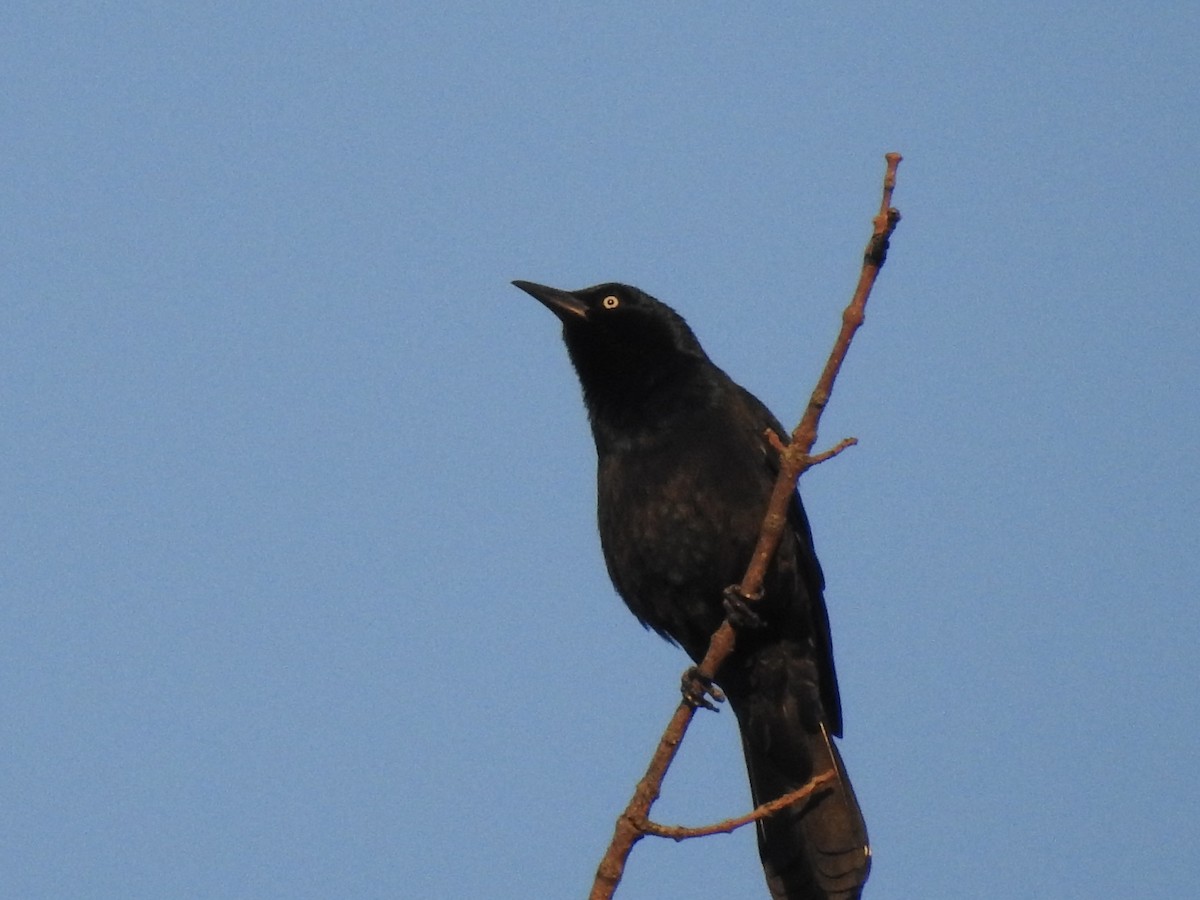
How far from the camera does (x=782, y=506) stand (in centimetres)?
557

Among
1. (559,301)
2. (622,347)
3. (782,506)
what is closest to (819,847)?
(782,506)

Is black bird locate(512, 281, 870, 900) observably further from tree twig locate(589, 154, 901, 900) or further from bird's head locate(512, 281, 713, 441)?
tree twig locate(589, 154, 901, 900)

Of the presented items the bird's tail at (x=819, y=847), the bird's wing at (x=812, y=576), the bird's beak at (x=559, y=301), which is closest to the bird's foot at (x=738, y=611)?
the bird's wing at (x=812, y=576)

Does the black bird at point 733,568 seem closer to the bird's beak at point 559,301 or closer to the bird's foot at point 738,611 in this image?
the bird's foot at point 738,611

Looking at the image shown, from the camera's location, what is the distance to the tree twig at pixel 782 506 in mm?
4719

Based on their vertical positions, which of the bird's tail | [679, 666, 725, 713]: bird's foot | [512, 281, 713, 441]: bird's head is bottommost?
the bird's tail

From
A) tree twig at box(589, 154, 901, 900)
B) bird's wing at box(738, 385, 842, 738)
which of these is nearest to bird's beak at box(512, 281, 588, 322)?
bird's wing at box(738, 385, 842, 738)

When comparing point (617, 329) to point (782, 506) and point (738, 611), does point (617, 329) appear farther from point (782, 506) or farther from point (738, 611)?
point (782, 506)

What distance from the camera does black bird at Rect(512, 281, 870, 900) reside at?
7504mm

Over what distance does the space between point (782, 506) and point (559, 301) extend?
3.41m

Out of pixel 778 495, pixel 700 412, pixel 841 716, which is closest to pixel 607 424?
pixel 700 412

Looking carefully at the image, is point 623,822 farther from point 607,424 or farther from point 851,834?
point 607,424

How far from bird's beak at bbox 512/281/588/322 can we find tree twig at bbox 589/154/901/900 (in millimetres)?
3218

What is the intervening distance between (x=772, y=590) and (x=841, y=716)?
101cm
